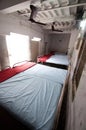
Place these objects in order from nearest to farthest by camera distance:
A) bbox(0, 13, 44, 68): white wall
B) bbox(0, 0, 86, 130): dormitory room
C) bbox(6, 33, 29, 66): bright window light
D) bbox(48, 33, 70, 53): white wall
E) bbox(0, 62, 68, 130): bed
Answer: bbox(0, 0, 86, 130): dormitory room → bbox(0, 62, 68, 130): bed → bbox(0, 13, 44, 68): white wall → bbox(6, 33, 29, 66): bright window light → bbox(48, 33, 70, 53): white wall

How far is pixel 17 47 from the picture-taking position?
3135 mm

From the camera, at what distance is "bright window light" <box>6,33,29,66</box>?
8.99ft

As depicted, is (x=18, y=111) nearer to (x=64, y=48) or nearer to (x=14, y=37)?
(x=14, y=37)

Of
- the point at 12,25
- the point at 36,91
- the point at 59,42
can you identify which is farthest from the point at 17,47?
the point at 59,42

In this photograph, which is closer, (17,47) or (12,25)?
(12,25)

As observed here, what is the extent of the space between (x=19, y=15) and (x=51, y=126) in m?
3.40

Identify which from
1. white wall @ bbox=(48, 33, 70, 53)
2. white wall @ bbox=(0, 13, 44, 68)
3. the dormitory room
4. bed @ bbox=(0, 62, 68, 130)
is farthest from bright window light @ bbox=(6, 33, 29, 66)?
white wall @ bbox=(48, 33, 70, 53)

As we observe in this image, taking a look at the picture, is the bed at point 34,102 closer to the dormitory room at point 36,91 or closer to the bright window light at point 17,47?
the dormitory room at point 36,91

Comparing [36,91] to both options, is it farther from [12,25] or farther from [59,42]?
[59,42]

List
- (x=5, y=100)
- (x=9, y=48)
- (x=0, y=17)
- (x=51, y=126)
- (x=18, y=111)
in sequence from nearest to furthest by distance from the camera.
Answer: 1. (x=51, y=126)
2. (x=18, y=111)
3. (x=5, y=100)
4. (x=0, y=17)
5. (x=9, y=48)

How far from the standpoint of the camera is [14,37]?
291 cm

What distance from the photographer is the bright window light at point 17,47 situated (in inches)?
108

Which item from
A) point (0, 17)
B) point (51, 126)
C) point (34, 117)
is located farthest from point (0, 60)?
point (51, 126)

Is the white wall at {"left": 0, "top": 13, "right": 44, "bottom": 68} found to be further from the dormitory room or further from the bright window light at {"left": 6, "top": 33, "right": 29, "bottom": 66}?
the bright window light at {"left": 6, "top": 33, "right": 29, "bottom": 66}
